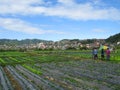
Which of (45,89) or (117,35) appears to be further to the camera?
(117,35)

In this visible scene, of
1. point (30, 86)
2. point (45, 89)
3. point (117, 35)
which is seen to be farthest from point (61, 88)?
point (117, 35)

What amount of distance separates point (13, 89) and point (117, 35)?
15325cm

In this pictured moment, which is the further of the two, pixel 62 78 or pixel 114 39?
pixel 114 39

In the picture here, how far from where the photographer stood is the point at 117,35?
16338 centimetres

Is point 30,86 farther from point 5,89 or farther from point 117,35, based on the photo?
point 117,35

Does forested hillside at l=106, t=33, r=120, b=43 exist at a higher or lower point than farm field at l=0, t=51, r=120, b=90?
higher

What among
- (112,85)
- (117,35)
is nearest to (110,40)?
(117,35)

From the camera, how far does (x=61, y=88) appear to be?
15.0m

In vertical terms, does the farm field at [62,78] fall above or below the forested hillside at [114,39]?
below

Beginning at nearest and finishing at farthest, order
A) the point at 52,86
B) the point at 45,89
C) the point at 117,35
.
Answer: the point at 45,89
the point at 52,86
the point at 117,35

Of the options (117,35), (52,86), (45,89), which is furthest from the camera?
(117,35)

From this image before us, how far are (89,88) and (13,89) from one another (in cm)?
438

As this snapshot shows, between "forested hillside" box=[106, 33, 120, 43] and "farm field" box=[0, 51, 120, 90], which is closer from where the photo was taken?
"farm field" box=[0, 51, 120, 90]

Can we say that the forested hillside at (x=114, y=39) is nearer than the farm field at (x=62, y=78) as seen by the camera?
No
